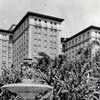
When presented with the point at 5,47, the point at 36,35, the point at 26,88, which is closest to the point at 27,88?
the point at 26,88

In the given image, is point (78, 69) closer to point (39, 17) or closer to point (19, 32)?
point (39, 17)

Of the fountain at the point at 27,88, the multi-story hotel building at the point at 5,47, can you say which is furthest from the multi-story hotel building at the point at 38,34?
the fountain at the point at 27,88

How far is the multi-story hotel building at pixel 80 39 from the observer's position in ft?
277

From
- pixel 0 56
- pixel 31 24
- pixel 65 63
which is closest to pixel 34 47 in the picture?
pixel 31 24

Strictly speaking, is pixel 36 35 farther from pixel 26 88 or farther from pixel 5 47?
pixel 26 88

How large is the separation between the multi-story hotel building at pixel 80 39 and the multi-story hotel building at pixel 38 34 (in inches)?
278

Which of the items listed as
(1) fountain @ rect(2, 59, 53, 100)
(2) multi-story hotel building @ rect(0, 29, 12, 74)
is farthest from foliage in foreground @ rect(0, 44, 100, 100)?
(2) multi-story hotel building @ rect(0, 29, 12, 74)

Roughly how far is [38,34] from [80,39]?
23377mm

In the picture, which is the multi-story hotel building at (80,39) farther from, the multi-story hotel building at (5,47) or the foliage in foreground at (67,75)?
the foliage in foreground at (67,75)

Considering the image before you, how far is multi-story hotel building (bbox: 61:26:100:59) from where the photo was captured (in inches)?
3327

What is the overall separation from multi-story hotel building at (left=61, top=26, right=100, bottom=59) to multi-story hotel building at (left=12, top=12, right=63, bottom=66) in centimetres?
706

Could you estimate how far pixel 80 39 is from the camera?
92.4 metres

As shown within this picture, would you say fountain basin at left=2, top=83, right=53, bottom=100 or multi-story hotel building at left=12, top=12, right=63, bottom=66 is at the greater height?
multi-story hotel building at left=12, top=12, right=63, bottom=66

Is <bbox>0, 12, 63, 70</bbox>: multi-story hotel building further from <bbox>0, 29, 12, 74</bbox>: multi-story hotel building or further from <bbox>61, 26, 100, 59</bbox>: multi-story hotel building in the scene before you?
<bbox>61, 26, 100, 59</bbox>: multi-story hotel building
